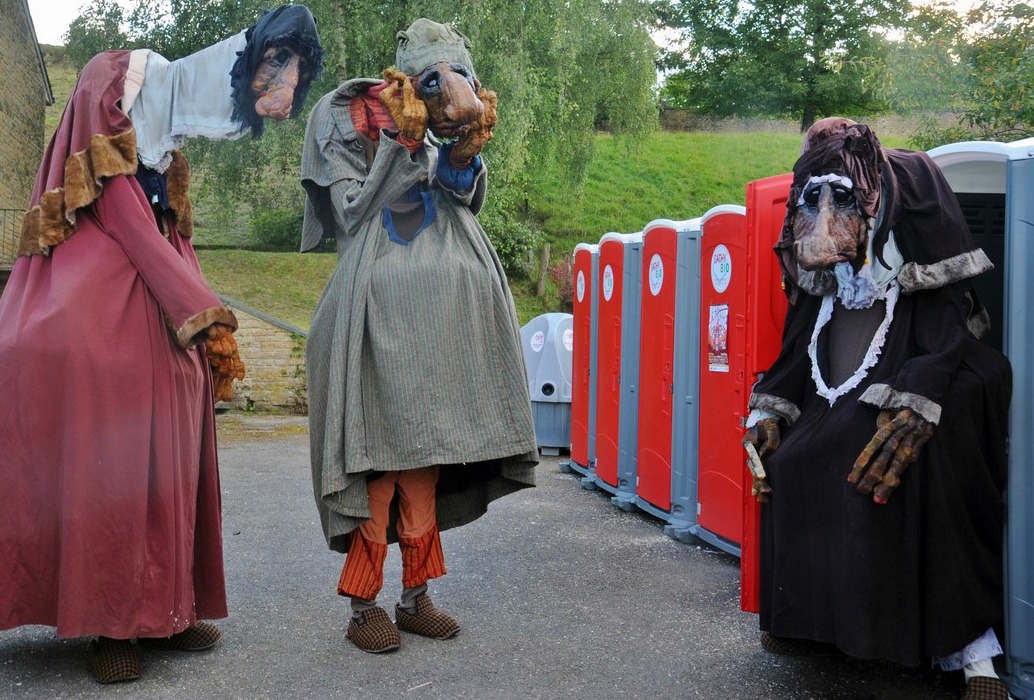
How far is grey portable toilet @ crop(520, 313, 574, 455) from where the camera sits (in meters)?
9.69

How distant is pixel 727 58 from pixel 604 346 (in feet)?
112

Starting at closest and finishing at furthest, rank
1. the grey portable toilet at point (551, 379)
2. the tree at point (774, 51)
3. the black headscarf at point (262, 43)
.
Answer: the black headscarf at point (262, 43) < the grey portable toilet at point (551, 379) < the tree at point (774, 51)

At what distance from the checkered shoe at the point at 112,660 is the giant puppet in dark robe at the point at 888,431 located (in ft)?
6.97

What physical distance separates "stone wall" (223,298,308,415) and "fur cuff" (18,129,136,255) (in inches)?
397

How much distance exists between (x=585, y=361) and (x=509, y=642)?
15.3 ft

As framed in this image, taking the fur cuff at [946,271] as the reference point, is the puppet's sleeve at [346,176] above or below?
above

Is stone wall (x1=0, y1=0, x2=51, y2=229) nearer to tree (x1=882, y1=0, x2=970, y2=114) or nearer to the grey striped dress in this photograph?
tree (x1=882, y1=0, x2=970, y2=114)

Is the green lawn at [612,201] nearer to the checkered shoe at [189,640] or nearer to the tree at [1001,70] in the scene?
the tree at [1001,70]

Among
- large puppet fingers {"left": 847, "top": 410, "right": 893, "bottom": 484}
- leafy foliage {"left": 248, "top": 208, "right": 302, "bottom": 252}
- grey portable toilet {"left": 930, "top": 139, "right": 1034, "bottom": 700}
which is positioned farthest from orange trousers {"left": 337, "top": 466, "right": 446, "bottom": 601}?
leafy foliage {"left": 248, "top": 208, "right": 302, "bottom": 252}

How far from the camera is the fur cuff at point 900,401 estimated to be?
2.86m

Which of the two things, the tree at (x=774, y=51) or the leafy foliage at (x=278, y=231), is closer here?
the leafy foliage at (x=278, y=231)

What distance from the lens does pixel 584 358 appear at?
8320mm

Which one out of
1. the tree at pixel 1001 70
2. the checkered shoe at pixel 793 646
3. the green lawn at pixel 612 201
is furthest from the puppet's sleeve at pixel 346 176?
the green lawn at pixel 612 201

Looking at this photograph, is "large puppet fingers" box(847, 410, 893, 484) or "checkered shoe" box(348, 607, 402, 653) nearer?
"large puppet fingers" box(847, 410, 893, 484)
